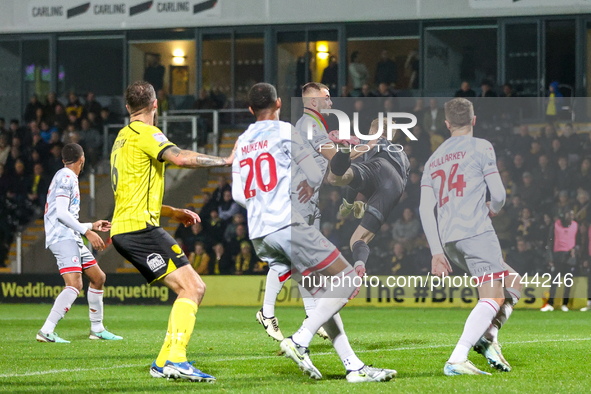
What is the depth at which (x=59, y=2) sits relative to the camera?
2419cm

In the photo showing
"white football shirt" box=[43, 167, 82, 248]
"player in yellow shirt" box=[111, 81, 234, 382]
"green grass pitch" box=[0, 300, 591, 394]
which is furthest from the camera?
"white football shirt" box=[43, 167, 82, 248]

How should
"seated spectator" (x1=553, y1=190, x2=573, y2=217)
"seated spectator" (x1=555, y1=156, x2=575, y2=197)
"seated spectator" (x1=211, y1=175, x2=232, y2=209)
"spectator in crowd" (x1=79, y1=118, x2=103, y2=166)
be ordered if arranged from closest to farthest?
"seated spectator" (x1=553, y1=190, x2=573, y2=217) < "seated spectator" (x1=555, y1=156, x2=575, y2=197) < "seated spectator" (x1=211, y1=175, x2=232, y2=209) < "spectator in crowd" (x1=79, y1=118, x2=103, y2=166)

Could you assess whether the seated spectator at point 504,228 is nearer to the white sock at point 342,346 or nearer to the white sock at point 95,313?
the white sock at point 95,313

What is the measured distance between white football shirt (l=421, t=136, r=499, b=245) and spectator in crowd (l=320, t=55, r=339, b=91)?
15918 mm

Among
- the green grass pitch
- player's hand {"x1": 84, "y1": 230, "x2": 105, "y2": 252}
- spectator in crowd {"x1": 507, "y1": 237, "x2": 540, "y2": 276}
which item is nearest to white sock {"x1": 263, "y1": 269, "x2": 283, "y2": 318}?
the green grass pitch

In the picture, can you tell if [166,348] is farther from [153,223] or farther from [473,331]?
[473,331]

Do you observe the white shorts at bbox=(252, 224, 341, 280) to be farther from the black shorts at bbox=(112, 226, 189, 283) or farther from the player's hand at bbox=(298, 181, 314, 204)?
the player's hand at bbox=(298, 181, 314, 204)

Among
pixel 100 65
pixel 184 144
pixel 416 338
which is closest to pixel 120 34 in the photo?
pixel 100 65

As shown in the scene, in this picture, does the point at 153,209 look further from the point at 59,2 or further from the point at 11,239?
the point at 59,2

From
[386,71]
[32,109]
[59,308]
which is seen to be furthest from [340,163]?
[32,109]

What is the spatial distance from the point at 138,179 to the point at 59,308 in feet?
13.5

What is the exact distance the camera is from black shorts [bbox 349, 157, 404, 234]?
11.2 meters

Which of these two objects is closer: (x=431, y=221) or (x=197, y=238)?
(x=431, y=221)

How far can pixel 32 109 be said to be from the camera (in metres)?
22.7
